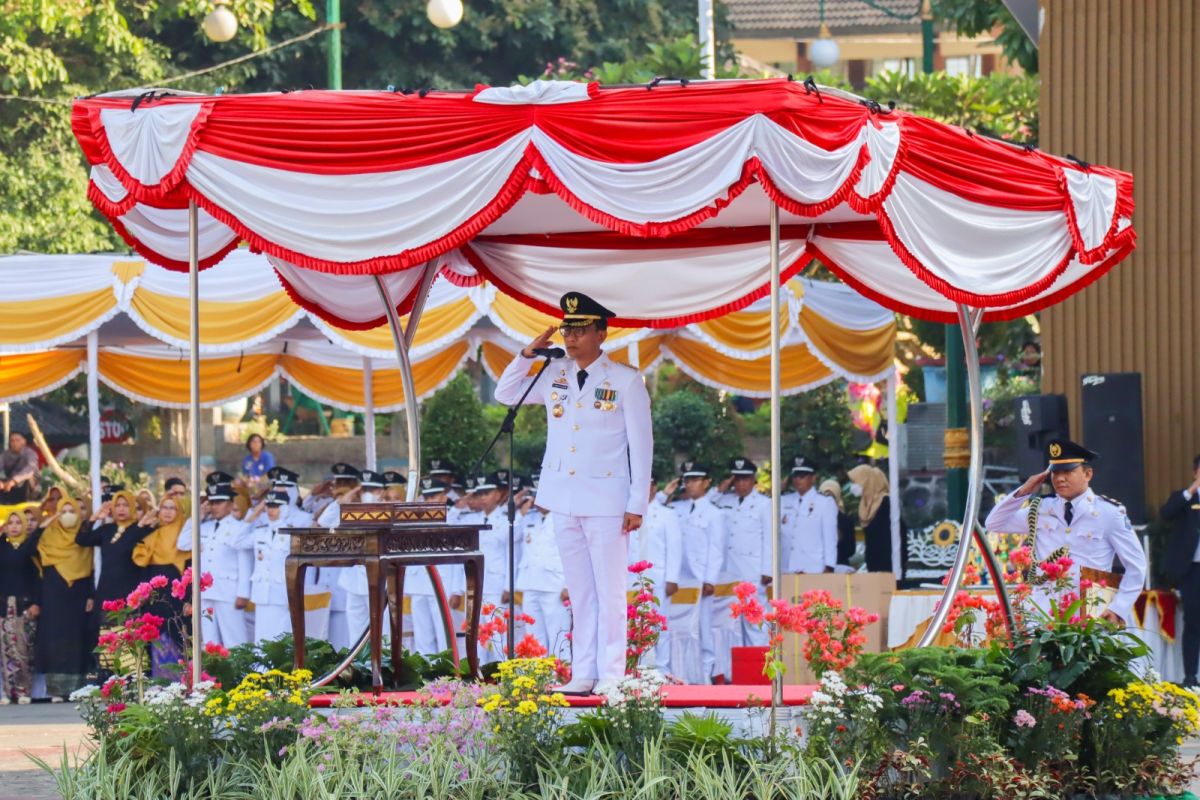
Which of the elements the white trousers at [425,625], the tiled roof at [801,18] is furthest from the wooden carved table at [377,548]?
the tiled roof at [801,18]

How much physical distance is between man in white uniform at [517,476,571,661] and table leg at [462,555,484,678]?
5.64 m

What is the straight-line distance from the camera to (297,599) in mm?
9633

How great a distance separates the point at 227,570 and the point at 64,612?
55.7 inches

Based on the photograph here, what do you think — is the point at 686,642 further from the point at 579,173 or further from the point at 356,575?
the point at 579,173

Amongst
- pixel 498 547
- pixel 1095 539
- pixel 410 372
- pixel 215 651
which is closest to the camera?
pixel 215 651

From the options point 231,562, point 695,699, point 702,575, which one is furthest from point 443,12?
point 695,699

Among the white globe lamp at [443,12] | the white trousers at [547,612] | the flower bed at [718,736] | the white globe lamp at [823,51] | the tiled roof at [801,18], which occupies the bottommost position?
the white trousers at [547,612]

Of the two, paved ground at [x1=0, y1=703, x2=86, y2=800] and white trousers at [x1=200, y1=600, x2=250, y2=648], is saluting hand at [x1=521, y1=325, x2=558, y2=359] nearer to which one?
paved ground at [x1=0, y1=703, x2=86, y2=800]

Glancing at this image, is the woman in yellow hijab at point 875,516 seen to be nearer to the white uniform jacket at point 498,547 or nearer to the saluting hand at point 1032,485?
the white uniform jacket at point 498,547

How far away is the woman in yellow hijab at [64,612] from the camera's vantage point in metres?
16.0

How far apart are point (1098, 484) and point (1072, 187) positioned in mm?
5294

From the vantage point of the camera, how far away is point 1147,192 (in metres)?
15.7

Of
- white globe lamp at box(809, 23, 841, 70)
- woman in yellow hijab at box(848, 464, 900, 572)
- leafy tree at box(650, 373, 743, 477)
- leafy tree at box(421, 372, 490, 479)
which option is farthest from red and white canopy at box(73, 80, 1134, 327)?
white globe lamp at box(809, 23, 841, 70)

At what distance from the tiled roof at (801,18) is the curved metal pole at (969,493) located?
1572 inches
